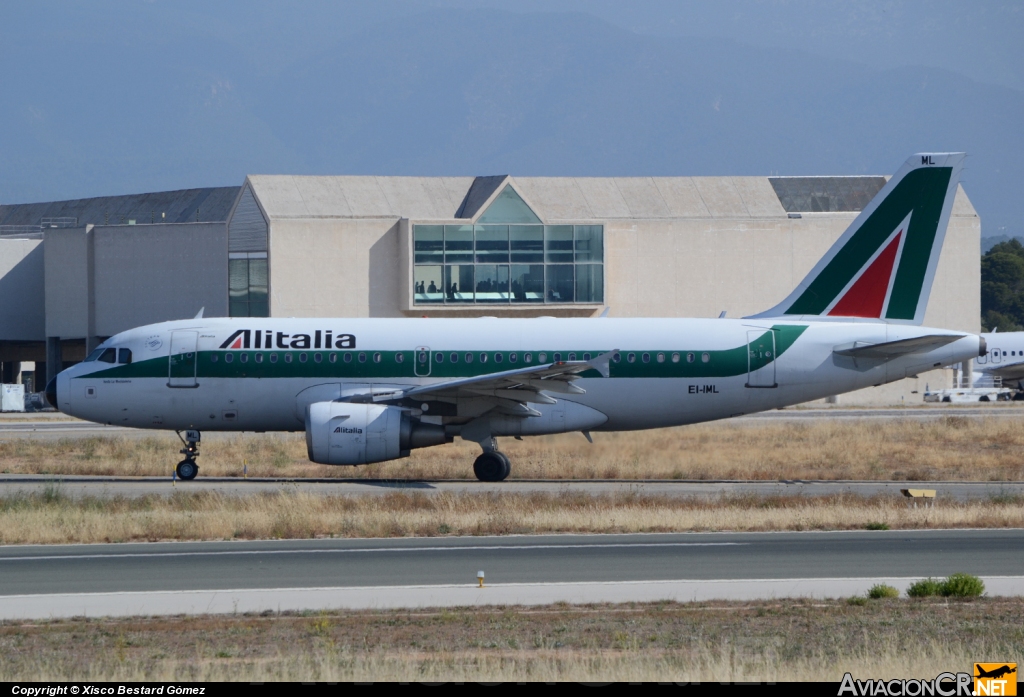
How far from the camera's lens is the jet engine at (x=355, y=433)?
2723 cm

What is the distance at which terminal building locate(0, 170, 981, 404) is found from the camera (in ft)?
215

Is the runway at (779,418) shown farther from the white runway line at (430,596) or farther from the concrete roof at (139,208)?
the white runway line at (430,596)

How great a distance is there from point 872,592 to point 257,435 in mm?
31773

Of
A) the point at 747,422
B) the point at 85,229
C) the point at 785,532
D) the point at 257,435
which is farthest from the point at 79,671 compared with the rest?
the point at 85,229

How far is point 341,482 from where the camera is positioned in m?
28.8

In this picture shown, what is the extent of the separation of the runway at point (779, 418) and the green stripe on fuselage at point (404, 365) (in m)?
14.8

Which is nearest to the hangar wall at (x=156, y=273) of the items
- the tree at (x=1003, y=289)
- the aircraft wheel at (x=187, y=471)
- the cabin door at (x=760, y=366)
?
the aircraft wheel at (x=187, y=471)

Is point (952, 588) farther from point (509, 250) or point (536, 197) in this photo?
point (536, 197)

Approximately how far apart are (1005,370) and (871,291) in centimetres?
5403

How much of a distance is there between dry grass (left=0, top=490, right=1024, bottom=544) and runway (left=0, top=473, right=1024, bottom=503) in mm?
1482

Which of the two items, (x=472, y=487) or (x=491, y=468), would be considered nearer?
(x=472, y=487)

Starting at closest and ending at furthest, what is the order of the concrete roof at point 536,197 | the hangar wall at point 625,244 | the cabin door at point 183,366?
the cabin door at point 183,366
the hangar wall at point 625,244
the concrete roof at point 536,197

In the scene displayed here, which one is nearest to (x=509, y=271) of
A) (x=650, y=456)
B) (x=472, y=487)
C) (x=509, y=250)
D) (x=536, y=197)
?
(x=509, y=250)

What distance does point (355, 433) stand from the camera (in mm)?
27234
